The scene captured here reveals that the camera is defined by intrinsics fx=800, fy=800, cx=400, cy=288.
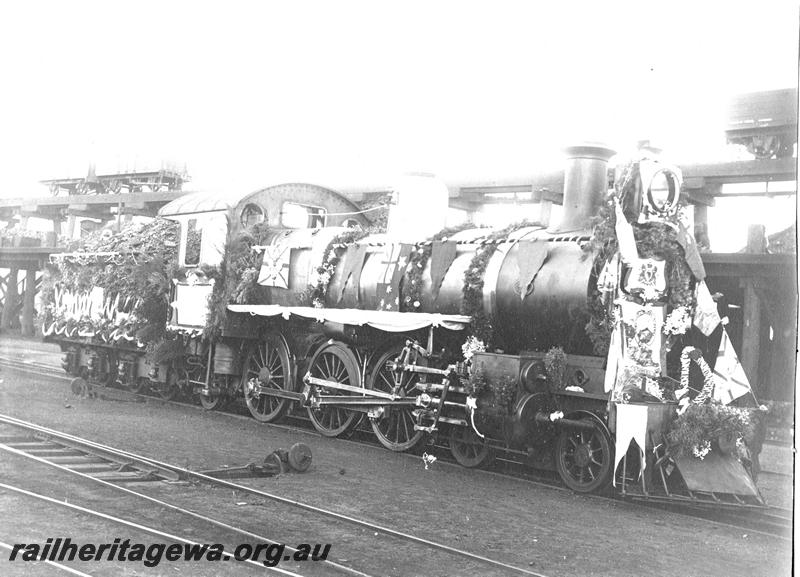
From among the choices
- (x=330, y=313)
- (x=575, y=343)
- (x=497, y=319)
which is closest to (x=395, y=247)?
(x=330, y=313)

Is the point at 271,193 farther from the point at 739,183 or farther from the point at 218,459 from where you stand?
the point at 739,183

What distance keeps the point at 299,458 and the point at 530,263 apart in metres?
3.13

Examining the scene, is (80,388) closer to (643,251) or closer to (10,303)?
(643,251)

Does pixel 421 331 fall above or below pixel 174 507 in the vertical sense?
above

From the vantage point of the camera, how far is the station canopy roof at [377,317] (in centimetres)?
895

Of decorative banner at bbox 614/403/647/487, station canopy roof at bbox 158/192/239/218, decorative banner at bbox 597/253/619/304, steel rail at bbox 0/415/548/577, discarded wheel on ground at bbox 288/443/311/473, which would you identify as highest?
station canopy roof at bbox 158/192/239/218

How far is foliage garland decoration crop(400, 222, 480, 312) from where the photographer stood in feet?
31.3

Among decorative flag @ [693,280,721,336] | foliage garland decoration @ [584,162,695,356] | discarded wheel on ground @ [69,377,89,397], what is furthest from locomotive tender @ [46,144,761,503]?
discarded wheel on ground @ [69,377,89,397]

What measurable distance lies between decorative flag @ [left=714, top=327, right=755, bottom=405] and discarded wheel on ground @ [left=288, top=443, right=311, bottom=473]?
159 inches

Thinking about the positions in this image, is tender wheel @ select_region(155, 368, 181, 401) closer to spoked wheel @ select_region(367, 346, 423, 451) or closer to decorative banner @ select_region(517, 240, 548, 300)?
spoked wheel @ select_region(367, 346, 423, 451)

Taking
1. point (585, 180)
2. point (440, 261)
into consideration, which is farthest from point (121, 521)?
point (585, 180)

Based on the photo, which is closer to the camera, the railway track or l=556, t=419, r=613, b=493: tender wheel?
the railway track

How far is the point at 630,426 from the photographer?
23.6ft

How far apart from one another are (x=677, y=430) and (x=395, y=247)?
4.11m
